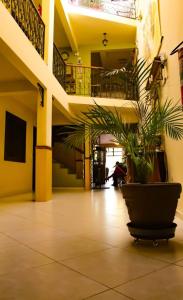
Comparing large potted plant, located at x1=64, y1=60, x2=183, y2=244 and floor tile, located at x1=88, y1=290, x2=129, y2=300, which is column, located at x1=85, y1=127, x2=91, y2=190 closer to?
large potted plant, located at x1=64, y1=60, x2=183, y2=244

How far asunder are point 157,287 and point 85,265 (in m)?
0.52

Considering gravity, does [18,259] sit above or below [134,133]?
below

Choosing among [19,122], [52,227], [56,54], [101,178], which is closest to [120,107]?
[56,54]

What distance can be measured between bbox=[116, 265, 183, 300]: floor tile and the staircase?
916 cm

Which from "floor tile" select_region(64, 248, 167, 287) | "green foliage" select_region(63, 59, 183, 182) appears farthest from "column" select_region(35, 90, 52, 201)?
"floor tile" select_region(64, 248, 167, 287)

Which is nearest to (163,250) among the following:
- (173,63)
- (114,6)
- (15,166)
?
(173,63)

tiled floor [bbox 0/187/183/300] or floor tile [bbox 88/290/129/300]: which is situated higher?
floor tile [bbox 88/290/129/300]

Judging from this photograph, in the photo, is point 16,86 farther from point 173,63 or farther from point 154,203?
point 154,203

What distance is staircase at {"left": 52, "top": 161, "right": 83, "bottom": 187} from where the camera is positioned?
10672 mm

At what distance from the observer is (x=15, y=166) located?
24.7 feet

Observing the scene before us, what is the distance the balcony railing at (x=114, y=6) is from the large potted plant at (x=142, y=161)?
7816mm

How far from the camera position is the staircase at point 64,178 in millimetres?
10672

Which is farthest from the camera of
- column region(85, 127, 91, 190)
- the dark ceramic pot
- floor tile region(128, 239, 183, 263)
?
column region(85, 127, 91, 190)

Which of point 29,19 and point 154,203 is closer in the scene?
point 154,203
